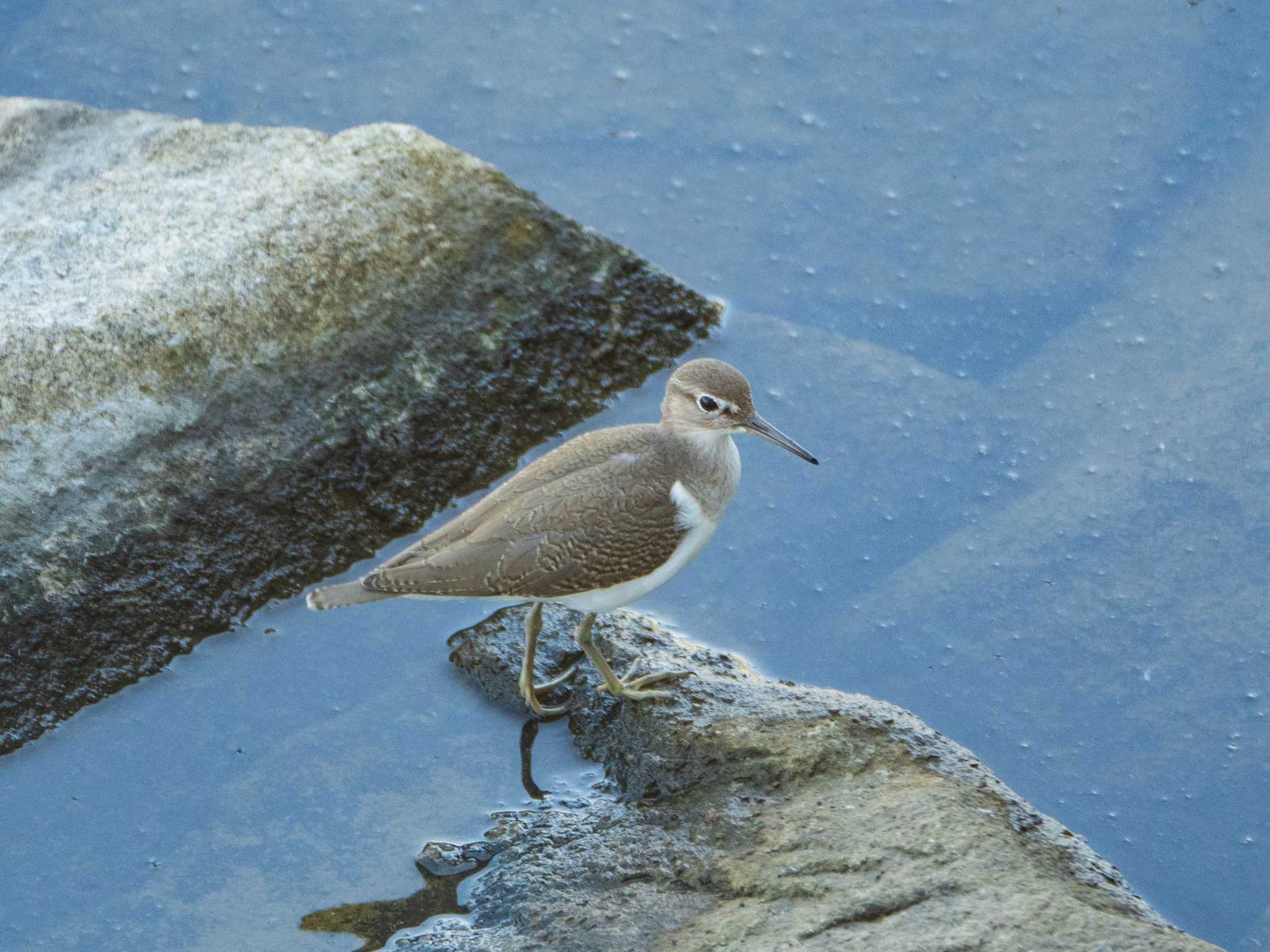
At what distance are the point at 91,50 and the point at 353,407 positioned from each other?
3738 mm

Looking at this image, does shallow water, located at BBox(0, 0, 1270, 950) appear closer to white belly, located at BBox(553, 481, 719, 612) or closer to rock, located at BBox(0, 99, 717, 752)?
rock, located at BBox(0, 99, 717, 752)

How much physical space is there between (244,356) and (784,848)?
301 centimetres

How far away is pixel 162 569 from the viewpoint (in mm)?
5848

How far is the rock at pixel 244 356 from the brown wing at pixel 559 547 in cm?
105

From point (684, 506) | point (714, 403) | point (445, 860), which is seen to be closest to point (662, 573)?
point (684, 506)

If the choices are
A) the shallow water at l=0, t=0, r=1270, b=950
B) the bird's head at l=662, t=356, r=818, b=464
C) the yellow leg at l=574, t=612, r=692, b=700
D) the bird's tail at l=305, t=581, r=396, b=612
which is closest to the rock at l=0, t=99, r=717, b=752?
the shallow water at l=0, t=0, r=1270, b=950

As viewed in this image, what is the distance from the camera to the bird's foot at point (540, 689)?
5.55 meters

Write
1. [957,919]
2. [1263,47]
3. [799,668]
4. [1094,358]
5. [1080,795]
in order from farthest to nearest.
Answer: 1. [1263,47]
2. [1094,358]
3. [799,668]
4. [1080,795]
5. [957,919]

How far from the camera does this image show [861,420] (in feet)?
22.2

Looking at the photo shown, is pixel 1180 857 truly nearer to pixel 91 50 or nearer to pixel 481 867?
pixel 481 867

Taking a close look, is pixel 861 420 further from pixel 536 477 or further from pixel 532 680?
pixel 532 680

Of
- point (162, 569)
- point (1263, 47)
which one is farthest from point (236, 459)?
point (1263, 47)

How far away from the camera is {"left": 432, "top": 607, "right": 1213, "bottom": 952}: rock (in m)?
4.23

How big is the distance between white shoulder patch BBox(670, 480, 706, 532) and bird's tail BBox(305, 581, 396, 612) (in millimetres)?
1032
